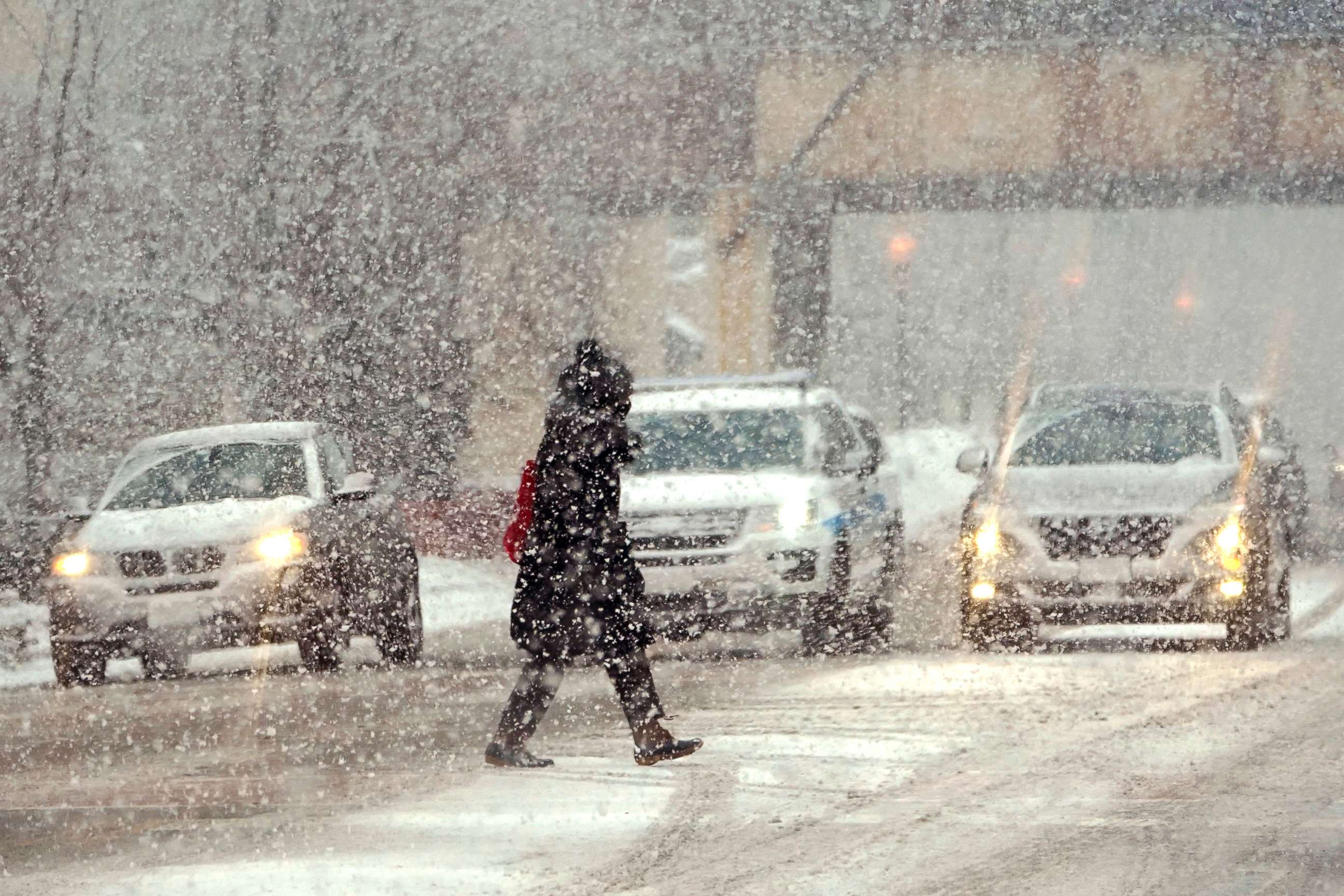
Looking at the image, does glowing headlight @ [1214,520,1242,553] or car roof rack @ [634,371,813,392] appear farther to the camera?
car roof rack @ [634,371,813,392]

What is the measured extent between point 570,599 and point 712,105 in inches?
818

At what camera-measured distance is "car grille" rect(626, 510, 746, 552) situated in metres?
12.2

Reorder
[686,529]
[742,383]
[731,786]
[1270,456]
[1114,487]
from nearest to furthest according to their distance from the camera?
[731,786] → [686,529] → [1114,487] → [1270,456] → [742,383]

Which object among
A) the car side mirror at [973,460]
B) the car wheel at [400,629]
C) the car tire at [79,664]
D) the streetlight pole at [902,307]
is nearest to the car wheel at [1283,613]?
the car side mirror at [973,460]

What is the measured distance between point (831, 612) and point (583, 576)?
4.61 m

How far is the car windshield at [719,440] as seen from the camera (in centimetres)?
1303

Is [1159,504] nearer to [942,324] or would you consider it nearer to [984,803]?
[984,803]

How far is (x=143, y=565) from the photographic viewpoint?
39.7 ft

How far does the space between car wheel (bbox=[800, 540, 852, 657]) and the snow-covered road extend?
61 centimetres

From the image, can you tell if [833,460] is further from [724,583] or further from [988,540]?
[724,583]

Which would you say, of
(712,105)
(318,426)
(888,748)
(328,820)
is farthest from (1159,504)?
(712,105)

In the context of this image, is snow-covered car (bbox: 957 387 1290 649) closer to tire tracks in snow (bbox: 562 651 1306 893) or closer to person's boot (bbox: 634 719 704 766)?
tire tracks in snow (bbox: 562 651 1306 893)

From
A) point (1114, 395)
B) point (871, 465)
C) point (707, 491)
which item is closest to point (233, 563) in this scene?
point (707, 491)

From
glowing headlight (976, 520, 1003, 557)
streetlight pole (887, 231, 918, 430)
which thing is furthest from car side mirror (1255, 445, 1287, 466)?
streetlight pole (887, 231, 918, 430)
